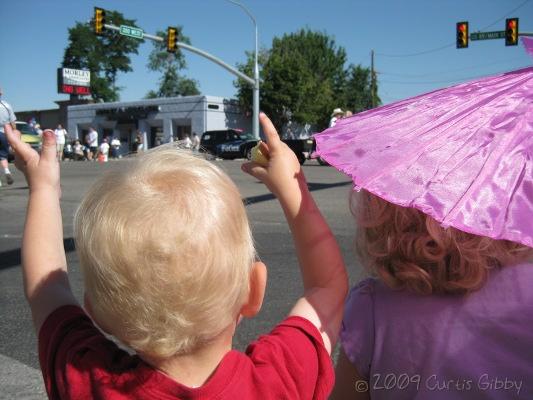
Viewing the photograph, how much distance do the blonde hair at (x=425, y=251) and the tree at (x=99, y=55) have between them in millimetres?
76676

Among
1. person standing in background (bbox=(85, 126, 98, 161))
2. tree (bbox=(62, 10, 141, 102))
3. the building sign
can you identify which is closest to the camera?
person standing in background (bbox=(85, 126, 98, 161))

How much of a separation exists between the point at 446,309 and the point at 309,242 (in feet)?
1.16

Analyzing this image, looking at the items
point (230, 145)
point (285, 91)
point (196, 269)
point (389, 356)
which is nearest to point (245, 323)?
point (389, 356)

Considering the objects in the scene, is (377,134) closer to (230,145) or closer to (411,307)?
(411,307)

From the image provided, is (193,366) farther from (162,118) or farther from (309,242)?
(162,118)

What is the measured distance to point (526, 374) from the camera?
120 centimetres

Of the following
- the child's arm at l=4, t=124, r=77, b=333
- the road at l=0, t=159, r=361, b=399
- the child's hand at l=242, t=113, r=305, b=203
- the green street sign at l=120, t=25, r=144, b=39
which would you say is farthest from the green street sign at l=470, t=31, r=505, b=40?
the child's arm at l=4, t=124, r=77, b=333

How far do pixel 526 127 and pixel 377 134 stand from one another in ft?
1.10

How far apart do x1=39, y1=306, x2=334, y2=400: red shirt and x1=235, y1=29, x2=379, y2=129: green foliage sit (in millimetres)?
47435

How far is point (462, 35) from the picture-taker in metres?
23.7

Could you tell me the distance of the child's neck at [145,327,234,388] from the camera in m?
1.10

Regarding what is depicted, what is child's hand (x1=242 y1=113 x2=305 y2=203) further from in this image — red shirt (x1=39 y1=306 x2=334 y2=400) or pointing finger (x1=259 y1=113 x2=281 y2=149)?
red shirt (x1=39 y1=306 x2=334 y2=400)

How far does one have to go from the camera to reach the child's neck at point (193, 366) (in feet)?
3.60

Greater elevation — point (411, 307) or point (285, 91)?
point (285, 91)
